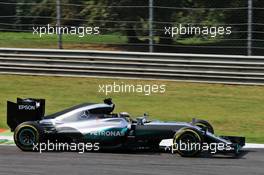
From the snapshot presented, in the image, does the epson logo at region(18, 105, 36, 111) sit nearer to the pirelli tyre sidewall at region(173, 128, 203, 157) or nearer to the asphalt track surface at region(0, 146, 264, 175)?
the asphalt track surface at region(0, 146, 264, 175)

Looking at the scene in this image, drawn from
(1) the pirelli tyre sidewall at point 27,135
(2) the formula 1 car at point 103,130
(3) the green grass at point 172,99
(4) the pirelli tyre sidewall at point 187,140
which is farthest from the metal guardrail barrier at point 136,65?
(1) the pirelli tyre sidewall at point 27,135

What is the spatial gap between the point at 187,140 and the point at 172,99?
18.2ft

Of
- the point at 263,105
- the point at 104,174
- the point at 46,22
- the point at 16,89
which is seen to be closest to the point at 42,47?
the point at 46,22

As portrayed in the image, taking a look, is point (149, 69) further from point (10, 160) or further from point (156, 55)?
point (10, 160)

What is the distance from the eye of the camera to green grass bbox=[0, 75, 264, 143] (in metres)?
13.4

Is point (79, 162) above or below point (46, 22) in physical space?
below

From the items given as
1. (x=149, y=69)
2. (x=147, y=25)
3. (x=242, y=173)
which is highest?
(x=147, y=25)

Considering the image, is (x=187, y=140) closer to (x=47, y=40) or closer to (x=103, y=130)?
(x=103, y=130)

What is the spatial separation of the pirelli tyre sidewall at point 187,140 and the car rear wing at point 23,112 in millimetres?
2388

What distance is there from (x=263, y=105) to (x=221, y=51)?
5.08 meters

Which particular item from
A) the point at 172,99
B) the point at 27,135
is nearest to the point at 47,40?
the point at 172,99

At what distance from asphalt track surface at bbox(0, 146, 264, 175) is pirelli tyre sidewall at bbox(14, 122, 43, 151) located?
6.1 inches

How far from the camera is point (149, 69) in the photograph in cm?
1681

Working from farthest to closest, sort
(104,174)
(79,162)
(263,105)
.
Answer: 1. (263,105)
2. (79,162)
3. (104,174)
